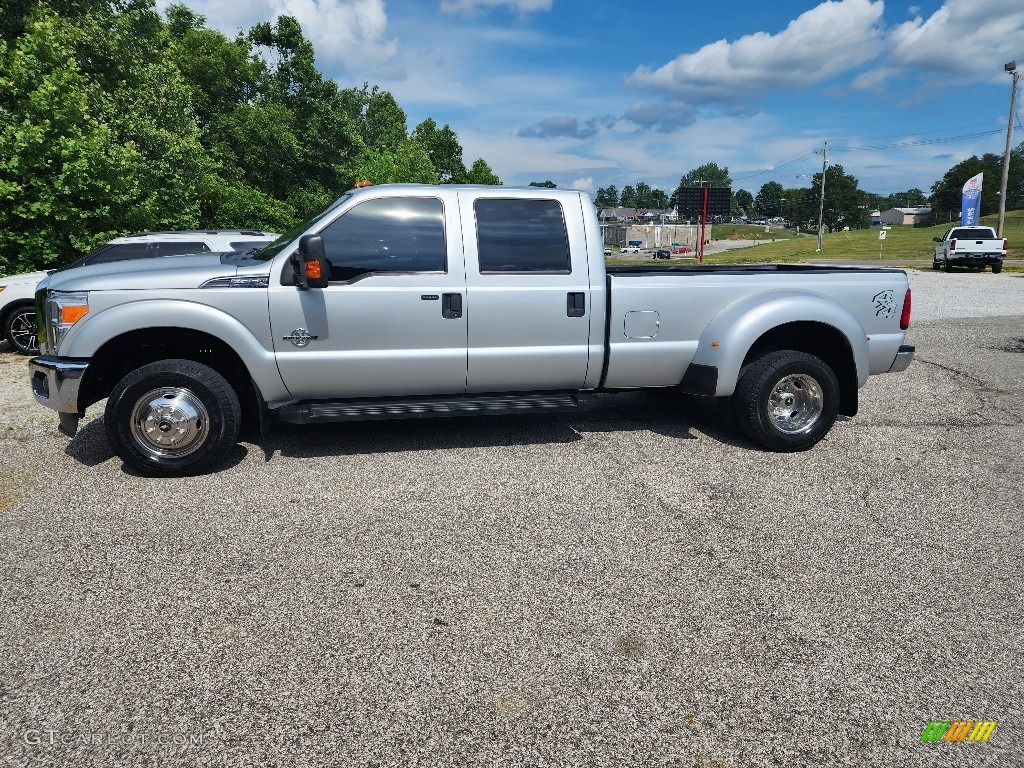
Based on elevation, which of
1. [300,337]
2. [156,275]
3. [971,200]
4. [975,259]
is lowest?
[975,259]

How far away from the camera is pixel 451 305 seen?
5.07m

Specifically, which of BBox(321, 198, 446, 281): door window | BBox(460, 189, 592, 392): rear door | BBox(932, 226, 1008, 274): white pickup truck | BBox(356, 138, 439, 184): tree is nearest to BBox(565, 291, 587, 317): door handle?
BBox(460, 189, 592, 392): rear door

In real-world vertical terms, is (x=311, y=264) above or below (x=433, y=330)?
above

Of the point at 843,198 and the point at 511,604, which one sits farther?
the point at 843,198

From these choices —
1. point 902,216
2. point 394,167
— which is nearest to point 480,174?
point 394,167

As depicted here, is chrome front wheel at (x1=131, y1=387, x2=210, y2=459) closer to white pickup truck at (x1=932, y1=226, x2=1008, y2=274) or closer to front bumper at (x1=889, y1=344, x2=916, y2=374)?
front bumper at (x1=889, y1=344, x2=916, y2=374)

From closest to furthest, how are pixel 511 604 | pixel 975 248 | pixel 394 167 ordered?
pixel 511 604, pixel 975 248, pixel 394 167

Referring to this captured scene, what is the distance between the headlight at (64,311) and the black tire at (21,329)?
5.52 metres

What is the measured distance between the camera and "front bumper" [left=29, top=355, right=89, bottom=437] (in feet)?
15.3

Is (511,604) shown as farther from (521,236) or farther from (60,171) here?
(60,171)

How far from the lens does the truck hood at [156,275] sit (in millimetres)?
4738

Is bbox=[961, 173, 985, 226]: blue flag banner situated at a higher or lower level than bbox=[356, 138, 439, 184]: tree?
lower

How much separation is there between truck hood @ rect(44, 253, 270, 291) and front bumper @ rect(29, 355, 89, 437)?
0.50 m

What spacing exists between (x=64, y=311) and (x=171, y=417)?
38.9 inches
